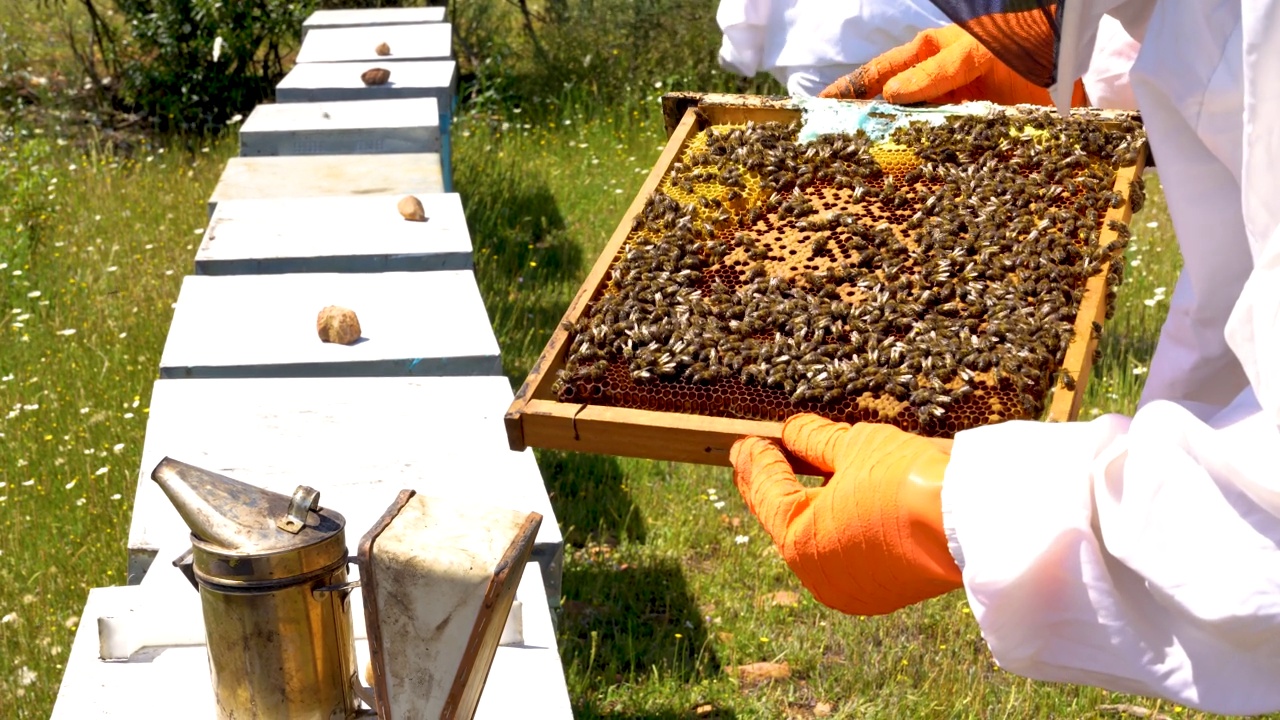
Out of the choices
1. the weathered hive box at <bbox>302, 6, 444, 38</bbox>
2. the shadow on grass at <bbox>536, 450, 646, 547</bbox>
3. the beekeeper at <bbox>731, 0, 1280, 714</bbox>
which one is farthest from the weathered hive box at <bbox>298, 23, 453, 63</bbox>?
the beekeeper at <bbox>731, 0, 1280, 714</bbox>

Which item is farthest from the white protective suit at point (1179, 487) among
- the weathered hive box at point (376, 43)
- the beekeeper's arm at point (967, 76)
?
the weathered hive box at point (376, 43)

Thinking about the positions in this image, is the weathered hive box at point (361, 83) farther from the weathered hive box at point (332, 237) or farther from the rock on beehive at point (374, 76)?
the weathered hive box at point (332, 237)

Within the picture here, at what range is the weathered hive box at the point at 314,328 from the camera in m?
3.50

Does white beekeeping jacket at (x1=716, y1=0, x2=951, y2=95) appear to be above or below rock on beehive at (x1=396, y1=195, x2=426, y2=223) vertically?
above

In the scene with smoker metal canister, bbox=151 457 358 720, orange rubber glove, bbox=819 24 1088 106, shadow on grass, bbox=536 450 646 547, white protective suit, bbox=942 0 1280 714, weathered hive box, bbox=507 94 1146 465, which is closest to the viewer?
white protective suit, bbox=942 0 1280 714

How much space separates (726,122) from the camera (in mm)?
3572

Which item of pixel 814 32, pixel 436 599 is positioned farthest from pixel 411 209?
pixel 436 599

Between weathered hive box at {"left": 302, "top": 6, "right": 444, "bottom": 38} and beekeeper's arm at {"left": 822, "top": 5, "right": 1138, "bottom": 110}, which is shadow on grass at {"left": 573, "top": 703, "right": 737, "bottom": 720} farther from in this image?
weathered hive box at {"left": 302, "top": 6, "right": 444, "bottom": 38}

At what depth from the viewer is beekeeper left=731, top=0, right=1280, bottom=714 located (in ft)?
5.14

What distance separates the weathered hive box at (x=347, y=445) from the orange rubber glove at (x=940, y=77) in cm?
150

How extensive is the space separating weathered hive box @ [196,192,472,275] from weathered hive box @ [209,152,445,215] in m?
0.35

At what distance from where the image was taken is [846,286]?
2781 mm

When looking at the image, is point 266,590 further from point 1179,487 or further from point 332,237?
point 332,237

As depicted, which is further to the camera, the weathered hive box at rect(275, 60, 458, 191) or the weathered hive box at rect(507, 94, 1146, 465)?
the weathered hive box at rect(275, 60, 458, 191)
